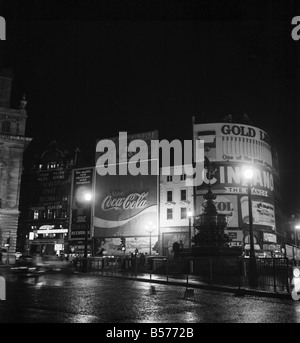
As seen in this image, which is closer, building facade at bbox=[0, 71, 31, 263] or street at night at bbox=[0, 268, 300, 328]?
street at night at bbox=[0, 268, 300, 328]

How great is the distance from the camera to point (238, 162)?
6200cm

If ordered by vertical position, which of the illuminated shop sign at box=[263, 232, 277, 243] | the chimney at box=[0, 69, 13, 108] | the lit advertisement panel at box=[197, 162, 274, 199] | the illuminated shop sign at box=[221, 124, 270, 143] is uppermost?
the chimney at box=[0, 69, 13, 108]

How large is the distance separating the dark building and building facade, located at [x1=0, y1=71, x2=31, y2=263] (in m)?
27.7

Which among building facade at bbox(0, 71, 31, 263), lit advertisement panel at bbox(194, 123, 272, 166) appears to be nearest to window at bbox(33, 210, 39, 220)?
building facade at bbox(0, 71, 31, 263)

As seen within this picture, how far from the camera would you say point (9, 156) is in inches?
2132

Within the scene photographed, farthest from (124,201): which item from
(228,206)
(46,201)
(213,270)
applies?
(213,270)

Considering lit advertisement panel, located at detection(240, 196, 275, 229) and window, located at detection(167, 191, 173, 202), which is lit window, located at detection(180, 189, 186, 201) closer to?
window, located at detection(167, 191, 173, 202)

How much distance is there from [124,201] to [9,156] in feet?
66.3

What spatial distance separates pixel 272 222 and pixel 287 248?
43.8 m

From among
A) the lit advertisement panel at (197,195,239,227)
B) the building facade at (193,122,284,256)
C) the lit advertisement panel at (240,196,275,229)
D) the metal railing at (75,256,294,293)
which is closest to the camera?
the metal railing at (75,256,294,293)

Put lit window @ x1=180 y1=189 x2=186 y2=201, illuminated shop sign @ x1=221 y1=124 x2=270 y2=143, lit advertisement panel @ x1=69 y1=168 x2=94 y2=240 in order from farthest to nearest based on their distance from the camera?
lit advertisement panel @ x1=69 y1=168 x2=94 y2=240 < illuminated shop sign @ x1=221 y1=124 x2=270 y2=143 < lit window @ x1=180 y1=189 x2=186 y2=201

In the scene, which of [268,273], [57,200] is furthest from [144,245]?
[268,273]

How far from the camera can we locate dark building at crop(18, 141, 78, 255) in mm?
82875

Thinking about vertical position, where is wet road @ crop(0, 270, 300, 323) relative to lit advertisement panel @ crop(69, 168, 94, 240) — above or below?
below
